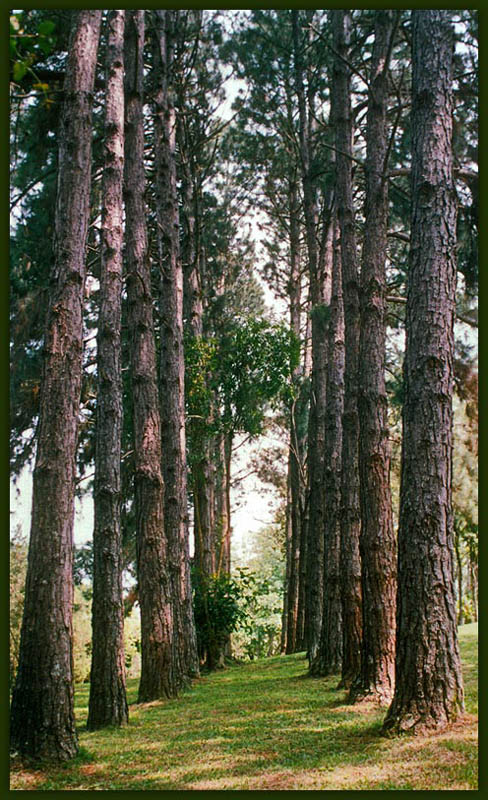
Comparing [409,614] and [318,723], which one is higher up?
[409,614]

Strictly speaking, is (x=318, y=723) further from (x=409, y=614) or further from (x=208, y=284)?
(x=208, y=284)

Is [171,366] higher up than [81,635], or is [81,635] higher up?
[171,366]

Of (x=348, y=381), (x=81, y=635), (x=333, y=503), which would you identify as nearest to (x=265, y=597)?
(x=81, y=635)

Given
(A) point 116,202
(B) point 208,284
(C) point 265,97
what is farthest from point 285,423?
(A) point 116,202

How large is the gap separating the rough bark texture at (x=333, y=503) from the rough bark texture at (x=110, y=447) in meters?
3.34

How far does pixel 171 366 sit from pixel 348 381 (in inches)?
143

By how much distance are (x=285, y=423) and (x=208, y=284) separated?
539 cm

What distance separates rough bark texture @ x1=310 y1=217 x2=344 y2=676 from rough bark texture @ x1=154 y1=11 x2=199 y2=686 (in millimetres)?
2434

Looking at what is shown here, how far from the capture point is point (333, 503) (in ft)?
35.4

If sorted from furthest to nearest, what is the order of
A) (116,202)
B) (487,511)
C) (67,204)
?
(116,202)
(67,204)
(487,511)

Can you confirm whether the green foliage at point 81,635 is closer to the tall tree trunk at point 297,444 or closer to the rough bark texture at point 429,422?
the tall tree trunk at point 297,444

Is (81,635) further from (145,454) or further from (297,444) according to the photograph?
(145,454)

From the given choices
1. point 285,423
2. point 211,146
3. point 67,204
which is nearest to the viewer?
point 67,204

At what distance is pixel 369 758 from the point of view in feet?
15.6
